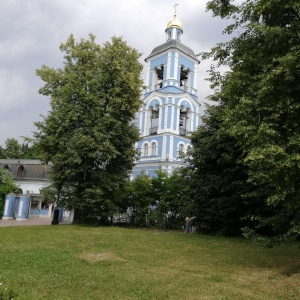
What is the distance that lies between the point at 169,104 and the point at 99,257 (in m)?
30.3

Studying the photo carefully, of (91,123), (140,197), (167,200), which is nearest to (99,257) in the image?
(91,123)

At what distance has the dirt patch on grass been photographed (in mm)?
9109

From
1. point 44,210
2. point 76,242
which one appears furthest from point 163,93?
point 76,242

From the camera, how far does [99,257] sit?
945cm

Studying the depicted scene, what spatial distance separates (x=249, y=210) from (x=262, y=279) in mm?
9179

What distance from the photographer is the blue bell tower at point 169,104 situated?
126 ft

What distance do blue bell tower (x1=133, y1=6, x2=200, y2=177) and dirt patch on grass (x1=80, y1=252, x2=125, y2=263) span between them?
27206mm

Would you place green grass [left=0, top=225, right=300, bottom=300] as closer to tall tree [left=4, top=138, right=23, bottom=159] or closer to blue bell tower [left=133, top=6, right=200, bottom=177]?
blue bell tower [left=133, top=6, right=200, bottom=177]

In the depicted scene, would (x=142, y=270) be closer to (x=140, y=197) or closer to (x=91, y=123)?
(x=91, y=123)

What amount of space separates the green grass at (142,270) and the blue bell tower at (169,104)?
25921mm

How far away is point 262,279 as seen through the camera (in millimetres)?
7676

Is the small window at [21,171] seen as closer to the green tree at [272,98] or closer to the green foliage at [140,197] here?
the green foliage at [140,197]

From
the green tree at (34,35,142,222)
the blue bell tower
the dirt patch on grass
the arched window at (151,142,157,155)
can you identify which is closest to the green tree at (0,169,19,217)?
the green tree at (34,35,142,222)

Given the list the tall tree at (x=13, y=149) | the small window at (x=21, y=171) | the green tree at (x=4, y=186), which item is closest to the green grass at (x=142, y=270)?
the green tree at (x=4, y=186)
